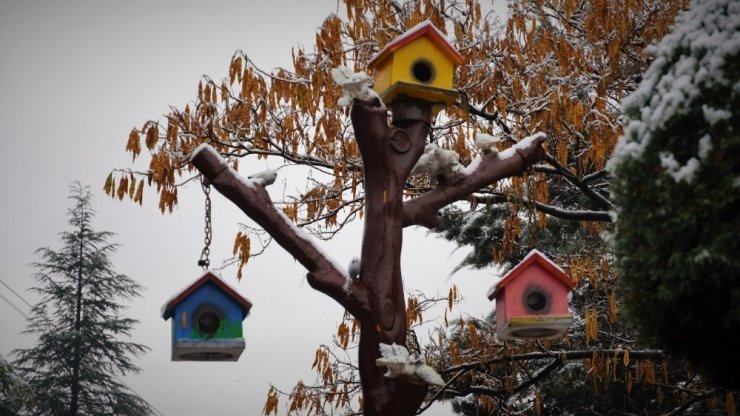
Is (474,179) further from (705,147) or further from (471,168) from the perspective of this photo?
(705,147)

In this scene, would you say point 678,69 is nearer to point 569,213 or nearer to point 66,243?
point 569,213

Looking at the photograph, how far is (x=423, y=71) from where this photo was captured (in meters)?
5.26

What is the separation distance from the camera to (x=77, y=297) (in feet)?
55.9

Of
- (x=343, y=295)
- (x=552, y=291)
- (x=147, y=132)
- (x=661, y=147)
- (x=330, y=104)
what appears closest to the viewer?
(x=661, y=147)

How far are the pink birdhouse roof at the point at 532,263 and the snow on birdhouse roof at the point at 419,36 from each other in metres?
1.40

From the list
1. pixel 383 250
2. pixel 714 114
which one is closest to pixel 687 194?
pixel 714 114

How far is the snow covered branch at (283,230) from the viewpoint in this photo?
4586mm

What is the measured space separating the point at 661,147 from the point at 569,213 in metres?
4.42

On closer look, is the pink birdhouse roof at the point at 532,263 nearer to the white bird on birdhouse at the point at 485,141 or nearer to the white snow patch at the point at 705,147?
the white bird on birdhouse at the point at 485,141

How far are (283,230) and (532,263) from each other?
1791 millimetres

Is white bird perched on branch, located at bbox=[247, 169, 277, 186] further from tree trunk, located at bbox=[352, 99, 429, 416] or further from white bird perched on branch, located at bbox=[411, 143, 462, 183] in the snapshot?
white bird perched on branch, located at bbox=[411, 143, 462, 183]

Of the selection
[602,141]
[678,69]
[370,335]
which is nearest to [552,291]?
[370,335]

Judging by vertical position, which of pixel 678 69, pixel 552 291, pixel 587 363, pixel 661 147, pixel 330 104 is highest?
pixel 330 104

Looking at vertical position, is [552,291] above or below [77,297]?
below
